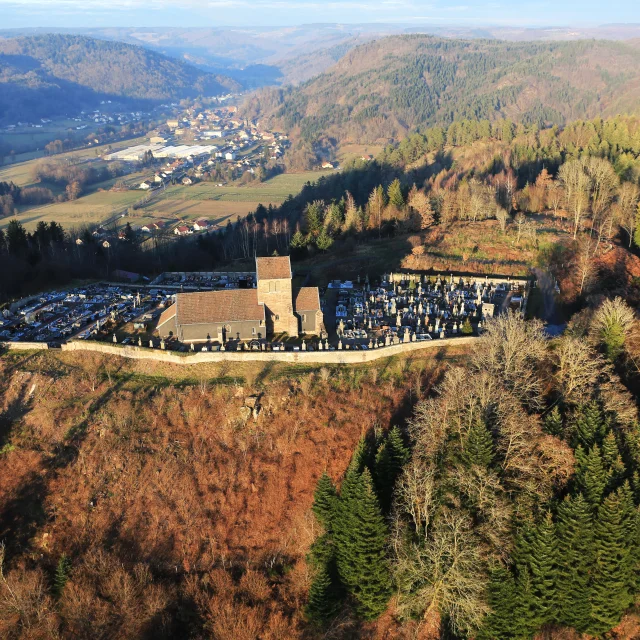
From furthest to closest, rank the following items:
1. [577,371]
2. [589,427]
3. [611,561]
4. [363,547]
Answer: [577,371], [589,427], [363,547], [611,561]

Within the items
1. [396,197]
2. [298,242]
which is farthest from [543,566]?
[396,197]

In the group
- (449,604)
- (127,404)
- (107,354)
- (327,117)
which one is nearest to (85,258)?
(107,354)

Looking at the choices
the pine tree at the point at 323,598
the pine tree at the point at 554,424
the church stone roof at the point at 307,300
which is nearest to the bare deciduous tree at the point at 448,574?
the pine tree at the point at 323,598

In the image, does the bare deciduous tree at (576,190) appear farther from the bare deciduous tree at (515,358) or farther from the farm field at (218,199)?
the farm field at (218,199)

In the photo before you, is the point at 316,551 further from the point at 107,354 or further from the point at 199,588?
the point at 107,354

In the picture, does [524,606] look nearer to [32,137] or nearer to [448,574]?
[448,574]

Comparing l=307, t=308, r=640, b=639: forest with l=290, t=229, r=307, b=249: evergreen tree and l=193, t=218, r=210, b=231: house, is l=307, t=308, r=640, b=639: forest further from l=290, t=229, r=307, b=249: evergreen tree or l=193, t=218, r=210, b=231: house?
l=193, t=218, r=210, b=231: house
